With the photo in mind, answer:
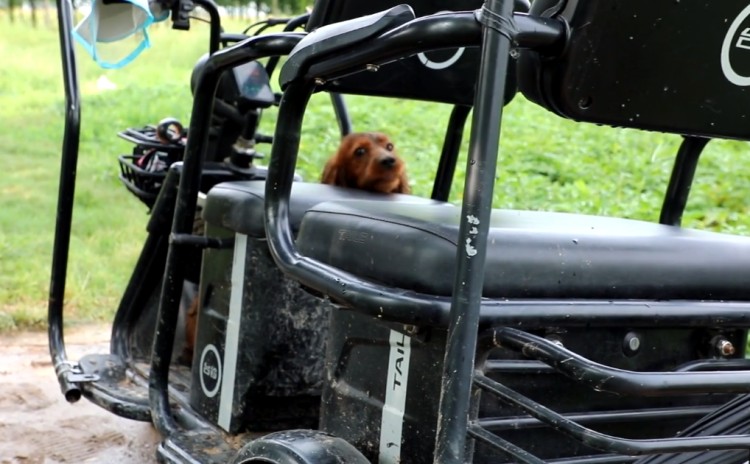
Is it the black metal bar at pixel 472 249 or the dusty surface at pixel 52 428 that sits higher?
the black metal bar at pixel 472 249

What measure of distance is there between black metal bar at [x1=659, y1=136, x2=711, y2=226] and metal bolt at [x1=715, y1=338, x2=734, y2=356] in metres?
0.72

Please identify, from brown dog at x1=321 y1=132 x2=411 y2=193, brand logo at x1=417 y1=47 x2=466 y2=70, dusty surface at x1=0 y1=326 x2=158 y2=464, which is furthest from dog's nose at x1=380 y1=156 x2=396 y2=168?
dusty surface at x1=0 y1=326 x2=158 y2=464

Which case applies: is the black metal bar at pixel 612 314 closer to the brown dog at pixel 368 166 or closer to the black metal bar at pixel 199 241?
the black metal bar at pixel 199 241

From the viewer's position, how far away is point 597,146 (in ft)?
26.3

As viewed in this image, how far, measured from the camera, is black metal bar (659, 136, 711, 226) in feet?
8.19

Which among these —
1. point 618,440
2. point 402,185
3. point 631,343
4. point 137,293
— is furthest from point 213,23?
point 618,440

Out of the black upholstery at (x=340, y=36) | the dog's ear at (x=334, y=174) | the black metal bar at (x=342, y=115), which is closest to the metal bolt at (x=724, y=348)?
the black upholstery at (x=340, y=36)

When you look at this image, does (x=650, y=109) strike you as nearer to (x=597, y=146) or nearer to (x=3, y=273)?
(x=3, y=273)

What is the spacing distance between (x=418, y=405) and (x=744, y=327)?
0.61 meters

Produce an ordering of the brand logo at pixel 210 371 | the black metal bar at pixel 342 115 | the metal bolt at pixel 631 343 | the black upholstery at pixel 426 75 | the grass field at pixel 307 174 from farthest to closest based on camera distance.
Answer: the grass field at pixel 307 174 < the black metal bar at pixel 342 115 < the brand logo at pixel 210 371 < the black upholstery at pixel 426 75 < the metal bolt at pixel 631 343

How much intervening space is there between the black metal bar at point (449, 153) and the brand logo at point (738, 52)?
56.4 inches

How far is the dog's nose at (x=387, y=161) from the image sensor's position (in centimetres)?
311

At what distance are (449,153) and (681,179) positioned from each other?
0.80 m

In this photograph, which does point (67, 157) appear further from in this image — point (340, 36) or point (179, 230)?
point (340, 36)
